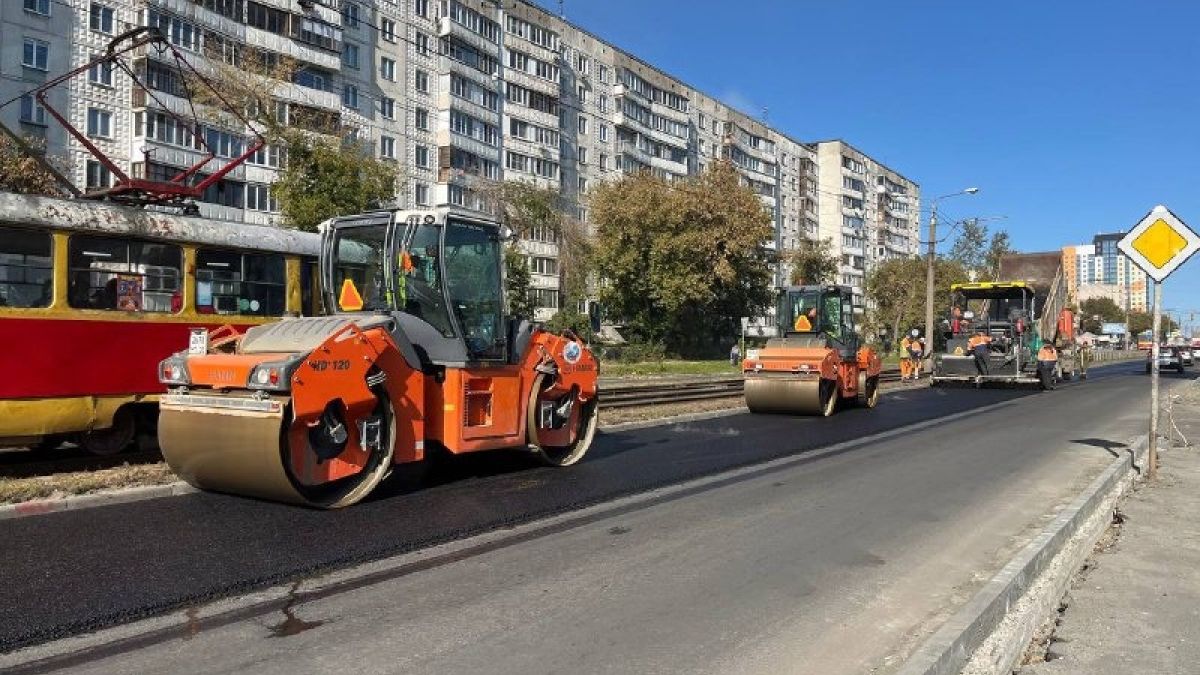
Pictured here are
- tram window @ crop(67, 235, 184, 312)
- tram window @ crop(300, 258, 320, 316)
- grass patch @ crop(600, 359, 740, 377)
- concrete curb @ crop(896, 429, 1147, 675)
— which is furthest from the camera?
grass patch @ crop(600, 359, 740, 377)

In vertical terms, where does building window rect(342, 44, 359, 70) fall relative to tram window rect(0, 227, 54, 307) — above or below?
above

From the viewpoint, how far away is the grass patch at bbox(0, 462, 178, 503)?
743cm

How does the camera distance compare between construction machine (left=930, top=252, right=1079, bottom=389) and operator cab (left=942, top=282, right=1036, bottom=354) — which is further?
operator cab (left=942, top=282, right=1036, bottom=354)

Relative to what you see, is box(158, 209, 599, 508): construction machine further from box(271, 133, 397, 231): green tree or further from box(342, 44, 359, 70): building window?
box(342, 44, 359, 70): building window

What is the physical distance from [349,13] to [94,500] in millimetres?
42645

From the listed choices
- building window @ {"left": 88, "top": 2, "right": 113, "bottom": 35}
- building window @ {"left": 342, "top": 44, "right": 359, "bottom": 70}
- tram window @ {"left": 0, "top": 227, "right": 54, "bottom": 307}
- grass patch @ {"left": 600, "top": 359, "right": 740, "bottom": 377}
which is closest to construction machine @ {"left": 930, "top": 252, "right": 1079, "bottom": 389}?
grass patch @ {"left": 600, "top": 359, "right": 740, "bottom": 377}

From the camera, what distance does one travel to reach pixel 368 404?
7570 mm

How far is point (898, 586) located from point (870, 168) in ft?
344

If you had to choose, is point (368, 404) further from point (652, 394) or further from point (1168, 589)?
point (652, 394)

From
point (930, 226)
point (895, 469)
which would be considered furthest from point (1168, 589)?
point (930, 226)

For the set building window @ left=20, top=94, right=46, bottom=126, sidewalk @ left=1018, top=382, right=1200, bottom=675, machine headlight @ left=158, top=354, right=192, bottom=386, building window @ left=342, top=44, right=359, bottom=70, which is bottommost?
sidewalk @ left=1018, top=382, right=1200, bottom=675

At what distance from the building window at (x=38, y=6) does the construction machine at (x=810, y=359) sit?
3088 cm

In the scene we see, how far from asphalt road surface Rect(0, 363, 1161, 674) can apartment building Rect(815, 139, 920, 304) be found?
280ft

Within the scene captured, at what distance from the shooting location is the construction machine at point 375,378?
7.10 m
